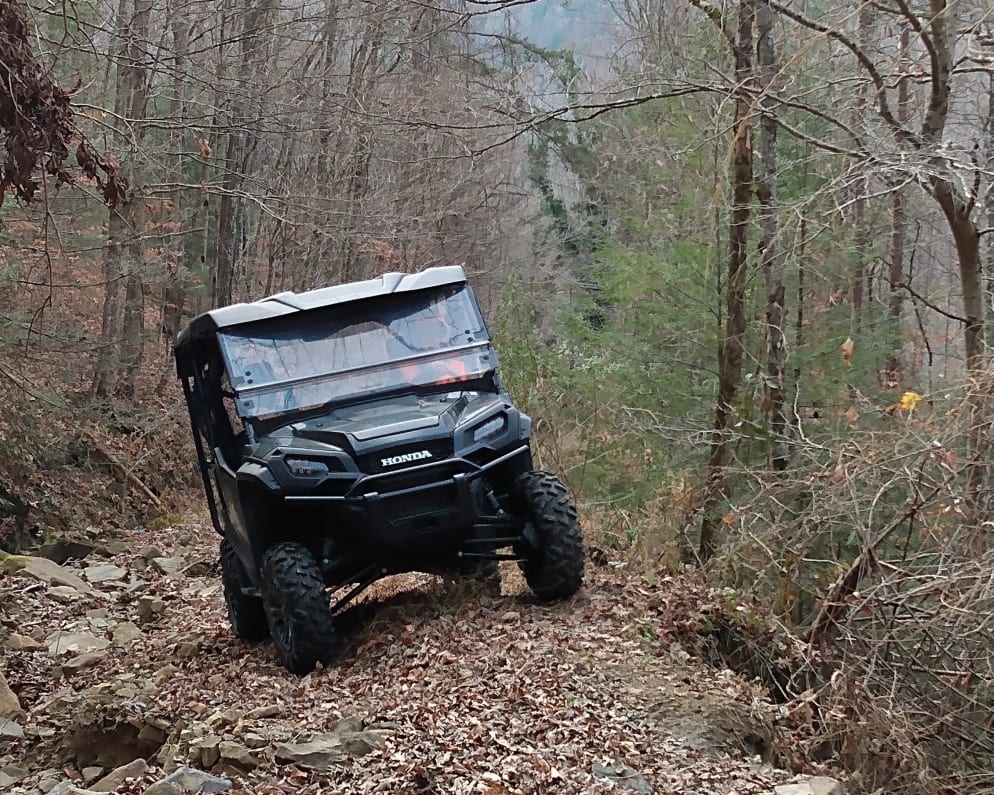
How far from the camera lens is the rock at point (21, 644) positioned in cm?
851

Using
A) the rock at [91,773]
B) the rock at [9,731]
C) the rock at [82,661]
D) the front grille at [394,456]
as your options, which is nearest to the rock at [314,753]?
the rock at [91,773]

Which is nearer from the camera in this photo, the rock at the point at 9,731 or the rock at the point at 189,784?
the rock at the point at 189,784

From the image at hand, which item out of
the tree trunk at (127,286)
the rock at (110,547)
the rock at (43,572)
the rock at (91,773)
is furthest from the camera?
the tree trunk at (127,286)

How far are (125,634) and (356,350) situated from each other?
12.6ft

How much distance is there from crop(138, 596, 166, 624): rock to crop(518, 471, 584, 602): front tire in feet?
15.7

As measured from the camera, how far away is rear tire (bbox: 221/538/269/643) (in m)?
7.60

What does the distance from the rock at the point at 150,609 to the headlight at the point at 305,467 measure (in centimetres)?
446

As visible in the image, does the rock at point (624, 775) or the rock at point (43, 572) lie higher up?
the rock at point (624, 775)

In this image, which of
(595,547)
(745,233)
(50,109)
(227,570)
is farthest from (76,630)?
(745,233)

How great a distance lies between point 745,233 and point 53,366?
30.2 ft

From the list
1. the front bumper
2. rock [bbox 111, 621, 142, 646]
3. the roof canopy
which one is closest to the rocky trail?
rock [bbox 111, 621, 142, 646]

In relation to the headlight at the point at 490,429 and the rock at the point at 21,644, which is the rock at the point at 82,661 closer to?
the rock at the point at 21,644

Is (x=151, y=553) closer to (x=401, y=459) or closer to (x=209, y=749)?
(x=401, y=459)

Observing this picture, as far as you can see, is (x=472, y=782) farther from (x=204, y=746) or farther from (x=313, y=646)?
(x=313, y=646)
